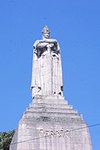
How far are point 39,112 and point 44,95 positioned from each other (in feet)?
4.56

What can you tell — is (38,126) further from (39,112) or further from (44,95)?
(44,95)

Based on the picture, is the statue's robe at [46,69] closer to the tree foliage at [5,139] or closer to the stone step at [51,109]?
the stone step at [51,109]

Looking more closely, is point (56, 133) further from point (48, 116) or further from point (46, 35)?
point (46, 35)

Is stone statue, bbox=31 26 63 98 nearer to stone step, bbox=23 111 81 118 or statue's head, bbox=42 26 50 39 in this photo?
statue's head, bbox=42 26 50 39

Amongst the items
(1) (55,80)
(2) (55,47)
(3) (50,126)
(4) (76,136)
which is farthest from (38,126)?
(2) (55,47)

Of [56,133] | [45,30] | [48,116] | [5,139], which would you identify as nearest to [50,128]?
[56,133]

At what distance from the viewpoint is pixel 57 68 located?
21.0m

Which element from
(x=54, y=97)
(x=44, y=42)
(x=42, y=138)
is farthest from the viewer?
(x=44, y=42)

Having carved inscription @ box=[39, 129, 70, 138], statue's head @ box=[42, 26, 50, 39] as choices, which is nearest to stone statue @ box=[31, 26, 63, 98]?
statue's head @ box=[42, 26, 50, 39]

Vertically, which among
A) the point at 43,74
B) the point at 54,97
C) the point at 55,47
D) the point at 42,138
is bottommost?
the point at 42,138

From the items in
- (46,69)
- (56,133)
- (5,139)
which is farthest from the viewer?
(5,139)

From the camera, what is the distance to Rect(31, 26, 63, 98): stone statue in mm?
20203

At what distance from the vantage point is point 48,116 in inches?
734

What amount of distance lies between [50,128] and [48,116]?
70 centimetres
